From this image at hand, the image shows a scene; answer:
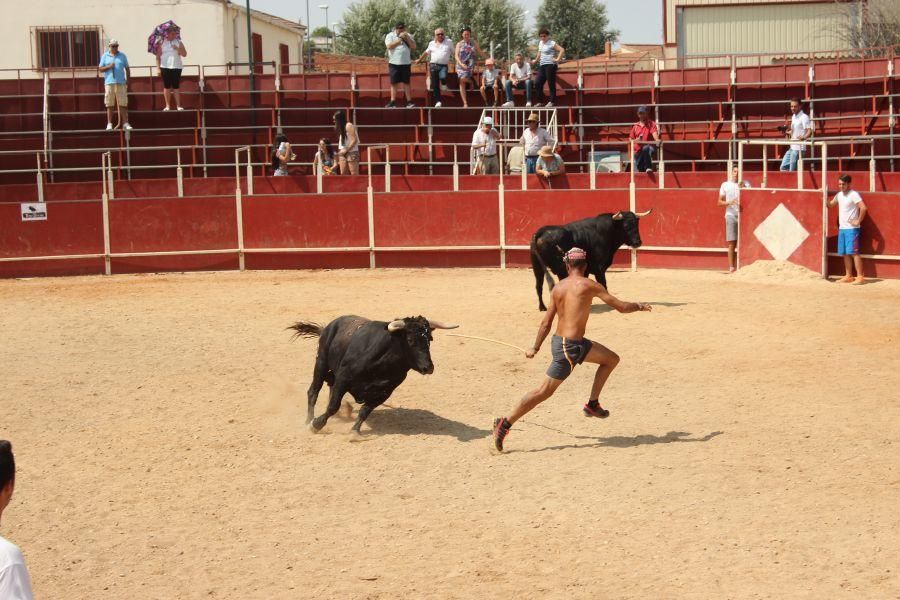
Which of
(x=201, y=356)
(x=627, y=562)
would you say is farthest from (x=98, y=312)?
(x=627, y=562)

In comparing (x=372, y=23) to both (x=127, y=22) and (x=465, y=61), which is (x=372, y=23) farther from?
(x=465, y=61)

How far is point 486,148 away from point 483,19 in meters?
52.1

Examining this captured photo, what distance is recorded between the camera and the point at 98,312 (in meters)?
16.3

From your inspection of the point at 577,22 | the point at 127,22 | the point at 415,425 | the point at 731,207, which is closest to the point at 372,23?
the point at 577,22

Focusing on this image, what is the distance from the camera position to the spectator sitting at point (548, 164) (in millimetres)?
20859

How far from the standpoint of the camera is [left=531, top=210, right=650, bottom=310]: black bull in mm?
15164

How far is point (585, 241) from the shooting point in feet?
50.9

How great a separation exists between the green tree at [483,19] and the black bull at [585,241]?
2241 inches

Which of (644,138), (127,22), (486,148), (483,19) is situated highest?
(483,19)

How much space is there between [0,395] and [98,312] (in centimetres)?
506

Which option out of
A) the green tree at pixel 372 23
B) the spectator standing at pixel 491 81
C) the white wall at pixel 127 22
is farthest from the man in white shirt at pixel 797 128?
the green tree at pixel 372 23

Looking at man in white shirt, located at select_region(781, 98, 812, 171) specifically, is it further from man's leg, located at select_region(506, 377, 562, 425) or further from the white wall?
the white wall

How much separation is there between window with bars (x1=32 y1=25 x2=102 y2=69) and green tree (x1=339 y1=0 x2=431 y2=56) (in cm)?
3771

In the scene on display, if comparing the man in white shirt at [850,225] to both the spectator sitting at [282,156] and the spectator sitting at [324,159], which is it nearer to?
the spectator sitting at [324,159]
